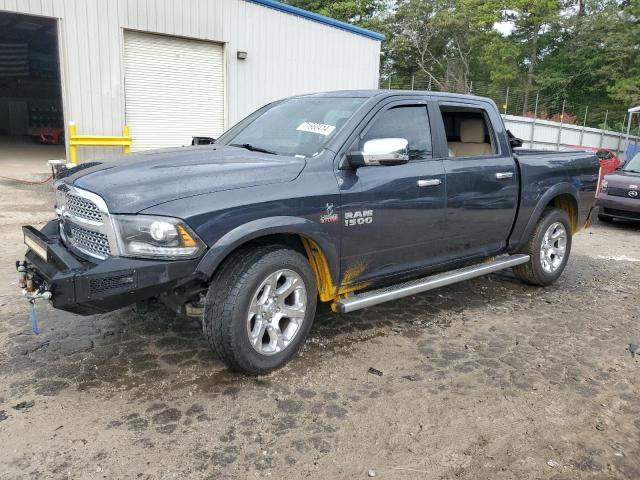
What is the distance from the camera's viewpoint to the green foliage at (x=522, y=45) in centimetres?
3522

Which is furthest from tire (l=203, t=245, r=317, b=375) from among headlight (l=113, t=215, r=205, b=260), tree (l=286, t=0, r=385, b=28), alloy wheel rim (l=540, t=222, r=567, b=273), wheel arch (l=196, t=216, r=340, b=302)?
tree (l=286, t=0, r=385, b=28)

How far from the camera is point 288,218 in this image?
3.46 meters

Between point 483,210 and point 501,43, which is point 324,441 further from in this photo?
point 501,43

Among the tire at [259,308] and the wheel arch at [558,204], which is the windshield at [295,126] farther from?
the wheel arch at [558,204]

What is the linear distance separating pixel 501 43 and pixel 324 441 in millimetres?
38200

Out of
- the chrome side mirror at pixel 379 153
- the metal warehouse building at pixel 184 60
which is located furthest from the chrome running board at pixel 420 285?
the metal warehouse building at pixel 184 60

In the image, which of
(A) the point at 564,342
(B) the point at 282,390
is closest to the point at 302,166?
(B) the point at 282,390

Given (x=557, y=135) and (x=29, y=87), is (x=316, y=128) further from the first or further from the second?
(x=29, y=87)

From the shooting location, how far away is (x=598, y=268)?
275 inches

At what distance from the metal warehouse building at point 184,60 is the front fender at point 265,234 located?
9354 mm

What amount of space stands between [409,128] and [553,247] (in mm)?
2548

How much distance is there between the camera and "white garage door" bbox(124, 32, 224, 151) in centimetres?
1209

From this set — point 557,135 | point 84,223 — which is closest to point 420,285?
point 84,223

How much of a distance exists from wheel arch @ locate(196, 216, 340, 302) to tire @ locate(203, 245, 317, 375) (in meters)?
0.11
